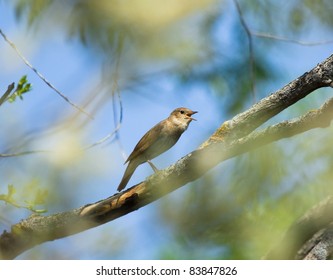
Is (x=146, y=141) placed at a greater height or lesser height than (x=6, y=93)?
greater

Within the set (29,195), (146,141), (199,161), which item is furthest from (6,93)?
(146,141)

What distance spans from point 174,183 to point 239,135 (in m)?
0.45

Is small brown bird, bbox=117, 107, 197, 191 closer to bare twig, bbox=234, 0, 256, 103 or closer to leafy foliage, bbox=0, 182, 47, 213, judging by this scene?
bare twig, bbox=234, 0, 256, 103

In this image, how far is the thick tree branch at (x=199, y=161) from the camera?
10.7 ft

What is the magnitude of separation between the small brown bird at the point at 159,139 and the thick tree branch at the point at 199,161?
44.2 inches

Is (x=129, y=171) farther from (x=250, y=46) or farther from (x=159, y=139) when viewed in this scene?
(x=250, y=46)

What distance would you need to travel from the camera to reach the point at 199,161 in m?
3.38

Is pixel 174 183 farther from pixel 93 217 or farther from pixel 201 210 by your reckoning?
pixel 93 217

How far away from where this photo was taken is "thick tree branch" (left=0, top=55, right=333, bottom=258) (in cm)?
326

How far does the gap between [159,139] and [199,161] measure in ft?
4.69

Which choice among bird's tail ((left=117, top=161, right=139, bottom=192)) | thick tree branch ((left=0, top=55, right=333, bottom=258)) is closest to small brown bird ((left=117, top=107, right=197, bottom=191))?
bird's tail ((left=117, top=161, right=139, bottom=192))

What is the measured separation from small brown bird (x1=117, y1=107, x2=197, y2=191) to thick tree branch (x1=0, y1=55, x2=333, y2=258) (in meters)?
1.12

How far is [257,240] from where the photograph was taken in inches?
140
